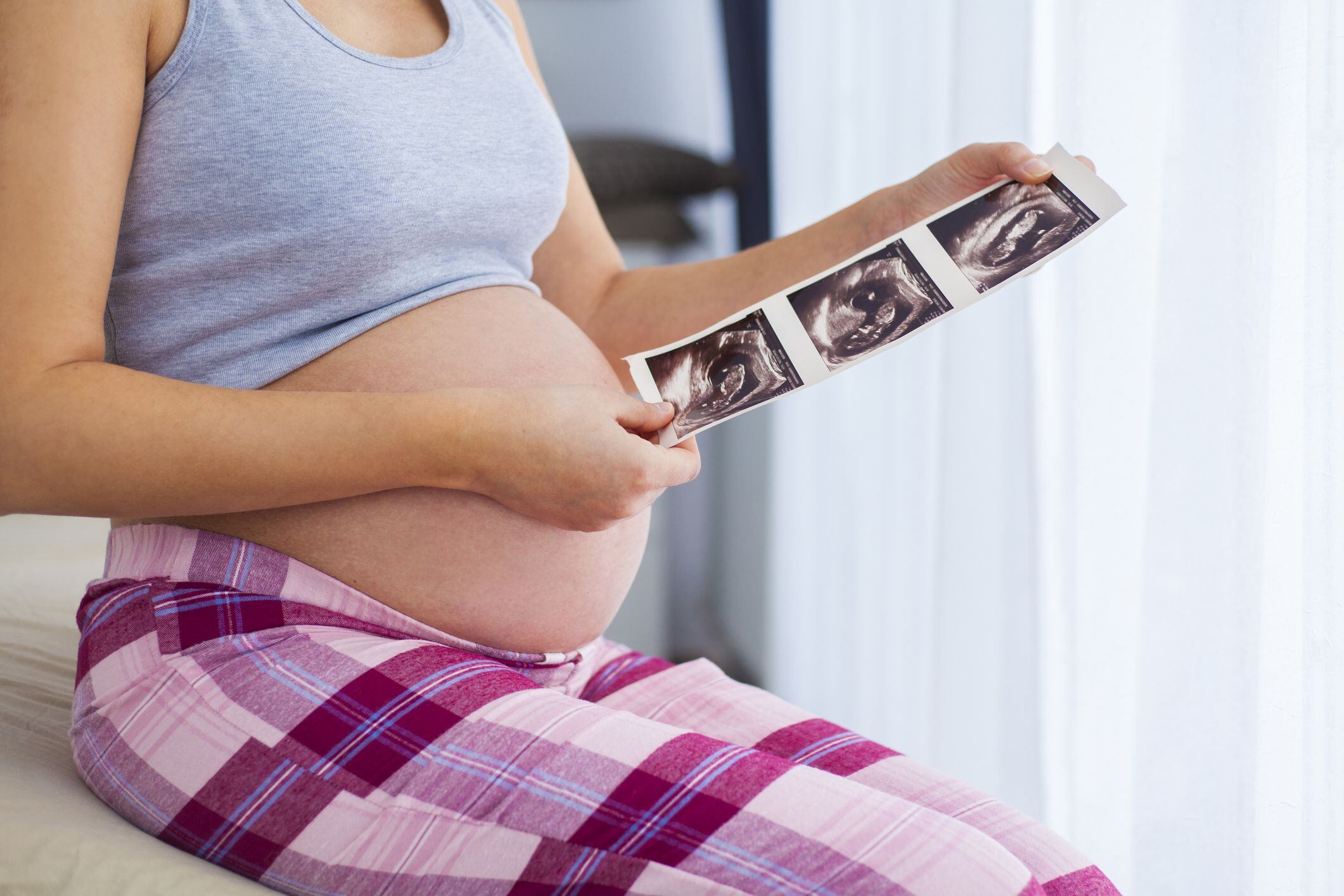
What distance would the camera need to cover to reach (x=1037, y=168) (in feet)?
2.81

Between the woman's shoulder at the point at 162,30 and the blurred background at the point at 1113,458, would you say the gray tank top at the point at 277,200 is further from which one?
the blurred background at the point at 1113,458

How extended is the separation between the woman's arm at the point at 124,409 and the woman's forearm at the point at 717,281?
0.37 meters

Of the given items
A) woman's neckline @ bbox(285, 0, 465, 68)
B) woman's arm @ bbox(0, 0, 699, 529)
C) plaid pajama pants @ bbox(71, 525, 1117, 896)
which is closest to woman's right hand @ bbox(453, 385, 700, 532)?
woman's arm @ bbox(0, 0, 699, 529)

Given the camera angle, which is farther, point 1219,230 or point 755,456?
point 755,456

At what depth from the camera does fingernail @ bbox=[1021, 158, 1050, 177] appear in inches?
33.6

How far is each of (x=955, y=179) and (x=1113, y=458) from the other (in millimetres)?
357

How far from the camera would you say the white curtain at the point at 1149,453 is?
2.77 feet

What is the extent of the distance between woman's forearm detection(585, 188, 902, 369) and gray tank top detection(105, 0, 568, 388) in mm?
301

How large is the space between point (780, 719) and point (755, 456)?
169 cm

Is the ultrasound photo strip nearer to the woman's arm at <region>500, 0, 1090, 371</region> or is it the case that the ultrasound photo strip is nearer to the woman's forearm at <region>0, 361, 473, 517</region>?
the woman's arm at <region>500, 0, 1090, 371</region>

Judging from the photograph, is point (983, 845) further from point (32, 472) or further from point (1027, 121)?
point (1027, 121)

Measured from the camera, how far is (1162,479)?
999 mm

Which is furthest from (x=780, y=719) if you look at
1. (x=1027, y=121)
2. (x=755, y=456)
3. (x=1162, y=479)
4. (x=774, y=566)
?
(x=755, y=456)

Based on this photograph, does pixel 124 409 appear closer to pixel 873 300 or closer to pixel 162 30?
pixel 162 30
